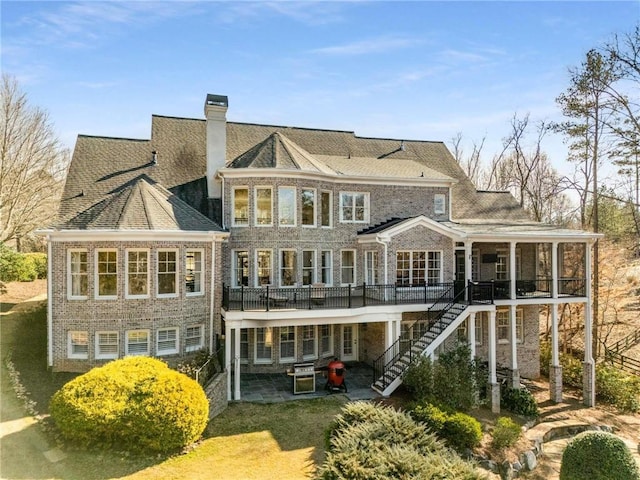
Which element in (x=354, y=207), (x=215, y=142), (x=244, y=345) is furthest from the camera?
(x=354, y=207)

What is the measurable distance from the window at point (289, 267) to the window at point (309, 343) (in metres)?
2.20

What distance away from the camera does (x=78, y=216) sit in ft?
52.6

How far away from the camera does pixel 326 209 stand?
1970 centimetres

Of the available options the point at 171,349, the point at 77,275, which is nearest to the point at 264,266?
the point at 171,349

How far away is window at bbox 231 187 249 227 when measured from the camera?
18.6m

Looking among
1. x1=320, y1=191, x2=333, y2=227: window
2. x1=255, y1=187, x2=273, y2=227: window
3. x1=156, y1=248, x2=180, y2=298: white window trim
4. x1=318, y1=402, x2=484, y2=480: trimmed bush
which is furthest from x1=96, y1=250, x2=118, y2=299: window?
x1=318, y1=402, x2=484, y2=480: trimmed bush

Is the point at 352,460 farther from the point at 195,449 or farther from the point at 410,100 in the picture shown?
the point at 410,100

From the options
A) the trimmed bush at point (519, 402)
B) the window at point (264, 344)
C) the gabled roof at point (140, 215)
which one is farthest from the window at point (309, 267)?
the trimmed bush at point (519, 402)

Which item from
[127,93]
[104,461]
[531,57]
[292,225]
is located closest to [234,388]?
[104,461]

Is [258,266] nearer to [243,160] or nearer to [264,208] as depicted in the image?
[264,208]

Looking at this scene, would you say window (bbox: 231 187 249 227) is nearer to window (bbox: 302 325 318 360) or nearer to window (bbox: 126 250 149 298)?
window (bbox: 126 250 149 298)

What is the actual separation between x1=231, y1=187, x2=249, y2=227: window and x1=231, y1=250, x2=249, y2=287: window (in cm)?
130

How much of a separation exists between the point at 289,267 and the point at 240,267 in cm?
218

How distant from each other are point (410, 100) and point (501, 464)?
640 inches
